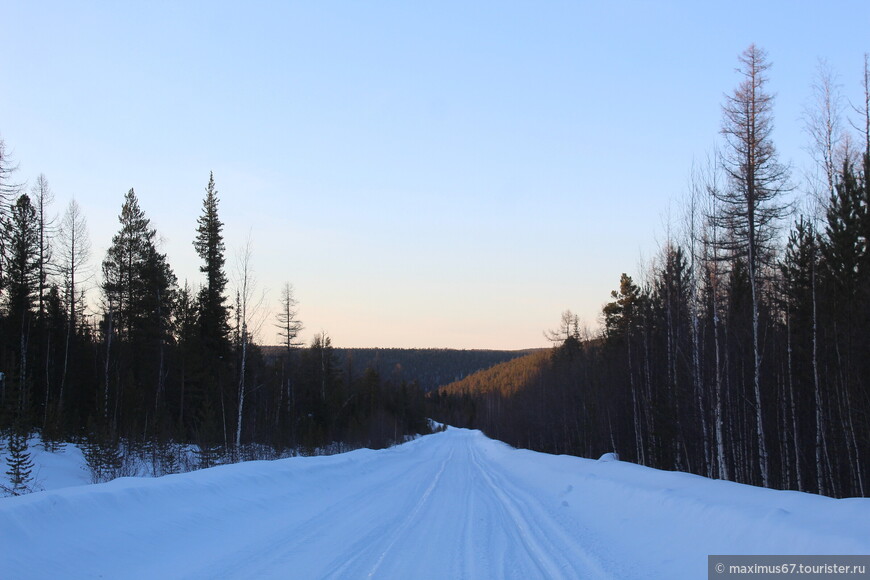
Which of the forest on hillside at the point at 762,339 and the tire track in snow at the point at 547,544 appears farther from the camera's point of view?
the forest on hillside at the point at 762,339

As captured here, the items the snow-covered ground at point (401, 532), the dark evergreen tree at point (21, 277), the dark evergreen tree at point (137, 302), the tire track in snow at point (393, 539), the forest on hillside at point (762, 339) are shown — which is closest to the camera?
the snow-covered ground at point (401, 532)

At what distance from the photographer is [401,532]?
369 inches

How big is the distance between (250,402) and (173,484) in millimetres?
33382

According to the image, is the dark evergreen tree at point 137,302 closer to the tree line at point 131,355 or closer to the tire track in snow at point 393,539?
the tree line at point 131,355

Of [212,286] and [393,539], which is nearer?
[393,539]

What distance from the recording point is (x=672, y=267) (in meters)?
23.3

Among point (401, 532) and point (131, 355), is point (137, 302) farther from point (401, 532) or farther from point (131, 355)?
point (401, 532)

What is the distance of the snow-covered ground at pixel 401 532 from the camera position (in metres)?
6.38

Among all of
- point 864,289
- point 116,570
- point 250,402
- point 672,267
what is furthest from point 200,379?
point 864,289

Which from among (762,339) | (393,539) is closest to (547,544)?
(393,539)

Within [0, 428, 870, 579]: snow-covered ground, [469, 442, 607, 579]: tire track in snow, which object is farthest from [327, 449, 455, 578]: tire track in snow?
[469, 442, 607, 579]: tire track in snow

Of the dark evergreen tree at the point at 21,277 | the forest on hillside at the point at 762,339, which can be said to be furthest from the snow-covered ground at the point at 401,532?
the dark evergreen tree at the point at 21,277

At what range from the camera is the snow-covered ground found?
6.38 m

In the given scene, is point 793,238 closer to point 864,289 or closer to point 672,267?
point 672,267
